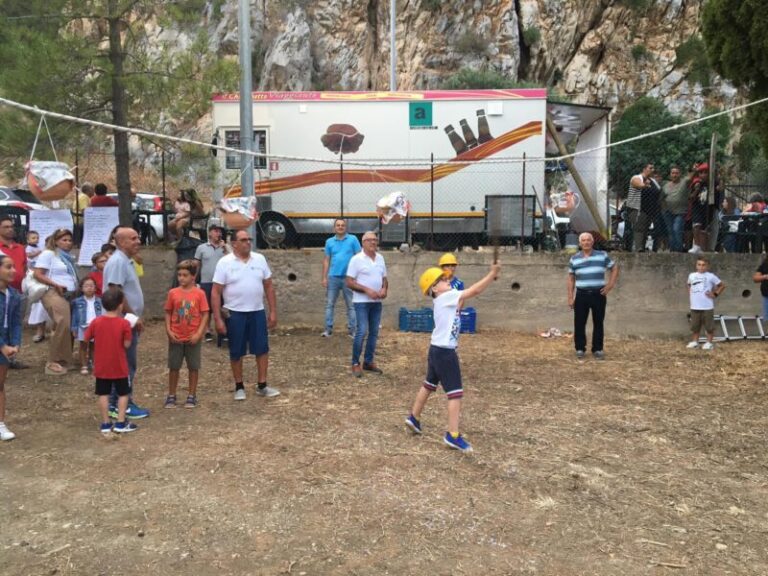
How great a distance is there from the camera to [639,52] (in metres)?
38.9

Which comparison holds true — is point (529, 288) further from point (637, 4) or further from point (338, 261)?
point (637, 4)

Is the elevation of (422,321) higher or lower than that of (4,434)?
higher

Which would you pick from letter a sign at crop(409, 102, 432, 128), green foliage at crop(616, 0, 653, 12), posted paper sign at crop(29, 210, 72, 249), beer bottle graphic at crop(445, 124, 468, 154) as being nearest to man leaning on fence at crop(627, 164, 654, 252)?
beer bottle graphic at crop(445, 124, 468, 154)

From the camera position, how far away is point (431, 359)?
5371mm

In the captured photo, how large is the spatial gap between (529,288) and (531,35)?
107 feet

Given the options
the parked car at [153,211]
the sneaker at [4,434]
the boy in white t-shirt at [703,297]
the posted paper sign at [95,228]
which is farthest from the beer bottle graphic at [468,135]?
the sneaker at [4,434]

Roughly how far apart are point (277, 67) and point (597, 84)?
738 inches

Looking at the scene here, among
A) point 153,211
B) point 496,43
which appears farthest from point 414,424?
point 496,43

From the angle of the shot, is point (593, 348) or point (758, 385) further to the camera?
point (593, 348)

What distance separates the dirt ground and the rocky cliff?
3429 centimetres

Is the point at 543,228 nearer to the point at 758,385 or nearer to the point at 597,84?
the point at 758,385

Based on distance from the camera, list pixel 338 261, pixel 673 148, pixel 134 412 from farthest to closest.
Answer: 1. pixel 673 148
2. pixel 338 261
3. pixel 134 412

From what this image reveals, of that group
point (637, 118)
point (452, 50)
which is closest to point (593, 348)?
point (637, 118)

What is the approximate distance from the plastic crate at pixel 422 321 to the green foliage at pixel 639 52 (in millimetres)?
34053
